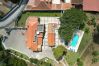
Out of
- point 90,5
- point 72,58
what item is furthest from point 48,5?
point 72,58

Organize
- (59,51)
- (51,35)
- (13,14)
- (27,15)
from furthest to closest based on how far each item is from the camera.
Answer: (27,15) → (13,14) → (51,35) → (59,51)

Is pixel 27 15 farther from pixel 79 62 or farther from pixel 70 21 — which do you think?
pixel 79 62

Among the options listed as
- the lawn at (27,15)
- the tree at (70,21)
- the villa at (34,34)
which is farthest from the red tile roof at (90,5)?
the villa at (34,34)

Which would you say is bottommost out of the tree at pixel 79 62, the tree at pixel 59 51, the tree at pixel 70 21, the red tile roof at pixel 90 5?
the tree at pixel 79 62

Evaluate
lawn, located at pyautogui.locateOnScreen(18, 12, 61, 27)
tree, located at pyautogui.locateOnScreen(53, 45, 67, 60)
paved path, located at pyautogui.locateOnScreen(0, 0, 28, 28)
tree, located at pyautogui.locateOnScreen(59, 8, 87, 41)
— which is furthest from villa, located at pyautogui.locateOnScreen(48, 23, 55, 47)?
paved path, located at pyautogui.locateOnScreen(0, 0, 28, 28)

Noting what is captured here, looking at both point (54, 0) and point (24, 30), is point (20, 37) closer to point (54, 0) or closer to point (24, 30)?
point (24, 30)

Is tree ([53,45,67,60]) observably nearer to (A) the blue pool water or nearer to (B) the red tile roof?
(A) the blue pool water

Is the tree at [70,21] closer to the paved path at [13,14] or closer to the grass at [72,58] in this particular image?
the grass at [72,58]
